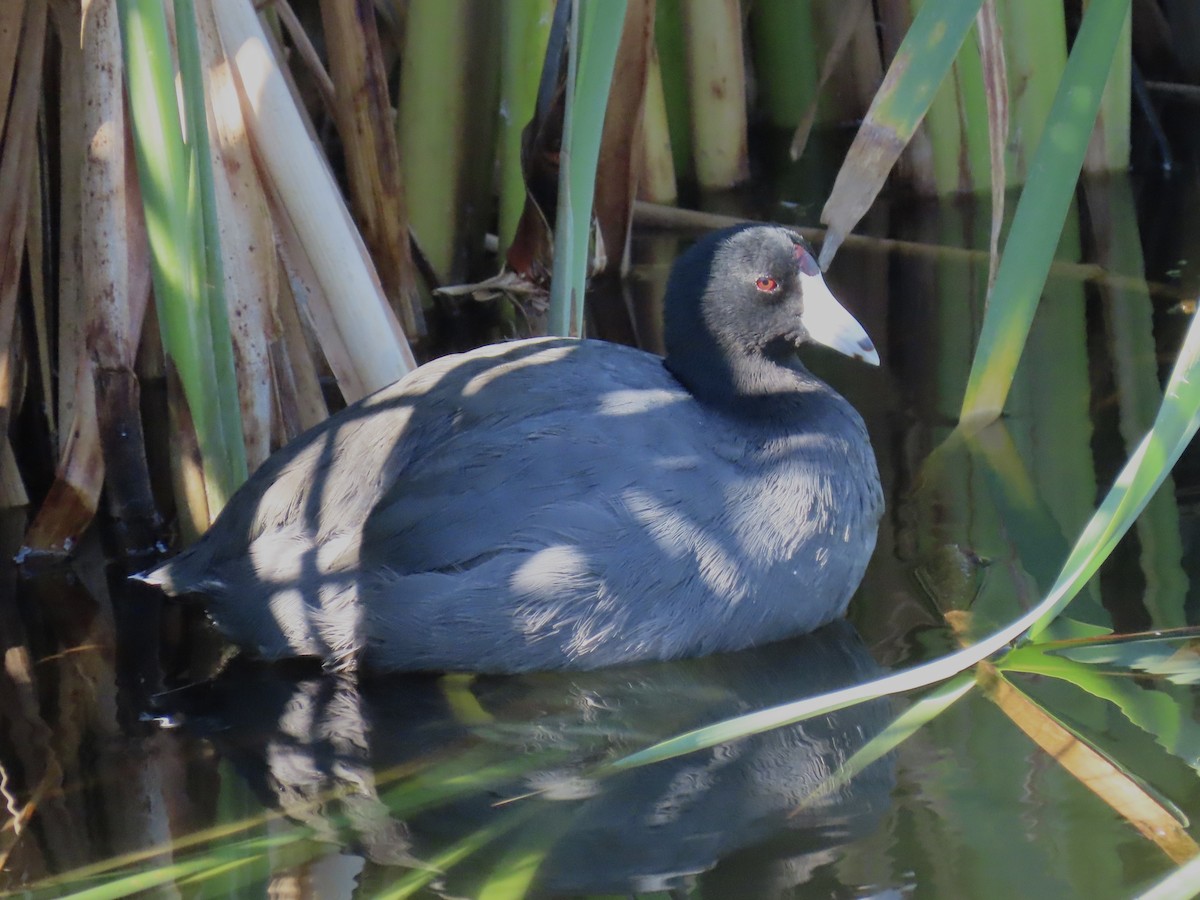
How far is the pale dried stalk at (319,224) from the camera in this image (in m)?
2.75

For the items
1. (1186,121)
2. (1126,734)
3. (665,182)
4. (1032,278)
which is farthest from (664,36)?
(1126,734)

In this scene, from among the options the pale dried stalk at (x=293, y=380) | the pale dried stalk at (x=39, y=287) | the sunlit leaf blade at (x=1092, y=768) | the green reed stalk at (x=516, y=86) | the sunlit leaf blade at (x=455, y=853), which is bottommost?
the sunlit leaf blade at (x=1092, y=768)

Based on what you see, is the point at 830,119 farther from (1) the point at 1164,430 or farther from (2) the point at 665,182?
(1) the point at 1164,430

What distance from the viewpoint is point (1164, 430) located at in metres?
1.86

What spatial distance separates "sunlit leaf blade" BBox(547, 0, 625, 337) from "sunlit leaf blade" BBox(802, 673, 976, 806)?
1021 millimetres

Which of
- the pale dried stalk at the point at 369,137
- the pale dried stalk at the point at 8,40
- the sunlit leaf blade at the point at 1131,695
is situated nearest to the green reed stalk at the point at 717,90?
the pale dried stalk at the point at 369,137

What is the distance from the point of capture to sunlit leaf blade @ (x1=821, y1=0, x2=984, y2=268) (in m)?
2.29

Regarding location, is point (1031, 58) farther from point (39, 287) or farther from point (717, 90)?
point (39, 287)

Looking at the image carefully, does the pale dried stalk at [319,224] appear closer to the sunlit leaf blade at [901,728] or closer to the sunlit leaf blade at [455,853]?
the sunlit leaf blade at [455,853]

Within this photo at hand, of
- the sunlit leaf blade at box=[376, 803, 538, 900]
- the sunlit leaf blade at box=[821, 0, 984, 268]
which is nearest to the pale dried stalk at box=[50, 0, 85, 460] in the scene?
the sunlit leaf blade at box=[376, 803, 538, 900]

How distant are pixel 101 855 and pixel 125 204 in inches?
54.8

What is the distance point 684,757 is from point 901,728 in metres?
0.33

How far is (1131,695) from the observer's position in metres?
2.21

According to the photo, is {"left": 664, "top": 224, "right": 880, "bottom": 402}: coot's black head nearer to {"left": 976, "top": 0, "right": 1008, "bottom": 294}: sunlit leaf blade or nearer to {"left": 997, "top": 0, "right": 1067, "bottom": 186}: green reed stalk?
{"left": 976, "top": 0, "right": 1008, "bottom": 294}: sunlit leaf blade
